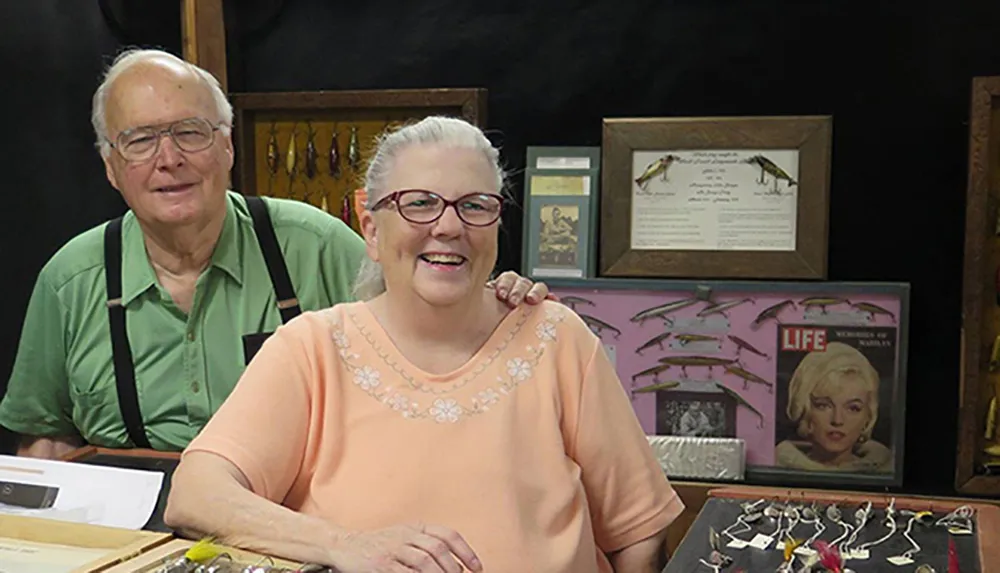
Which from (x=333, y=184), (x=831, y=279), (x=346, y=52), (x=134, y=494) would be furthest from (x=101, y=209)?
(x=831, y=279)

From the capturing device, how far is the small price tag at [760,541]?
6.42 ft

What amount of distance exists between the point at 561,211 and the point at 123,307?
5.03ft

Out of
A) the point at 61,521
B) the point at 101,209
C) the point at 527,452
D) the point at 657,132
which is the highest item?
the point at 657,132

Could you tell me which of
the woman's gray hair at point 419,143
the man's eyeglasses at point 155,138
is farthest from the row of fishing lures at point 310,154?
the woman's gray hair at point 419,143

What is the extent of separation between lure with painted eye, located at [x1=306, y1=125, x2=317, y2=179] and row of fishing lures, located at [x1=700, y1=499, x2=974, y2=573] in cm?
193

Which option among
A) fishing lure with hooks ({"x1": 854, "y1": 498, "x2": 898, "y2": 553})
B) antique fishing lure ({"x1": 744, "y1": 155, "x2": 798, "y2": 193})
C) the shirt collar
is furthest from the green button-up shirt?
antique fishing lure ({"x1": 744, "y1": 155, "x2": 798, "y2": 193})

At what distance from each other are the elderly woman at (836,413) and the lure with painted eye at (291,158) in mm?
1805

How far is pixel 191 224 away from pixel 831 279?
196cm

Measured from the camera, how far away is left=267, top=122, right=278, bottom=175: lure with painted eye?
345cm

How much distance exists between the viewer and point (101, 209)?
3068 mm

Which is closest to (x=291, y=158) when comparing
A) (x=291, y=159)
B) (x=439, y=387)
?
Answer: (x=291, y=159)

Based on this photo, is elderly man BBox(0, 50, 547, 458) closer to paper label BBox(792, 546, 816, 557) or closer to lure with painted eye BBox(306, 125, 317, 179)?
paper label BBox(792, 546, 816, 557)

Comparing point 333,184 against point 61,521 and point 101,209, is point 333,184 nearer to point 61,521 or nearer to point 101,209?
point 101,209

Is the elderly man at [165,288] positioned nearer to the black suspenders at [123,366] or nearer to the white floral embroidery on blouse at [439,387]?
the black suspenders at [123,366]
